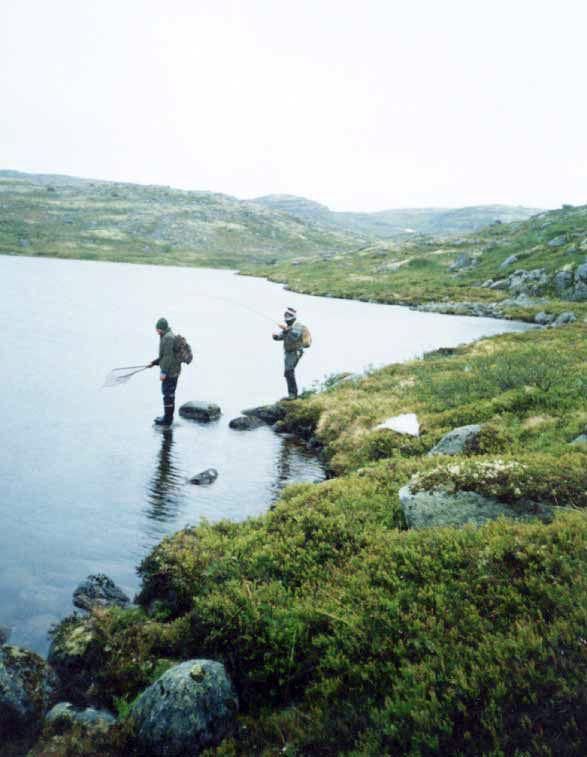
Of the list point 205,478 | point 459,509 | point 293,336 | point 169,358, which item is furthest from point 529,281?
point 459,509

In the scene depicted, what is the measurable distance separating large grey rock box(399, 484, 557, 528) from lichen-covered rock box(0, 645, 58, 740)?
5.98 metres

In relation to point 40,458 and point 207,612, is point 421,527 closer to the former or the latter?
point 207,612

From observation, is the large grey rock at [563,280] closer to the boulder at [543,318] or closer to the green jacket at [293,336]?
the boulder at [543,318]

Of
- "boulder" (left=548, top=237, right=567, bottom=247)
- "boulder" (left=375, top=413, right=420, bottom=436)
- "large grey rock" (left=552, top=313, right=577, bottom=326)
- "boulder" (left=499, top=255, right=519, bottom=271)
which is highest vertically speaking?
"boulder" (left=548, top=237, right=567, bottom=247)

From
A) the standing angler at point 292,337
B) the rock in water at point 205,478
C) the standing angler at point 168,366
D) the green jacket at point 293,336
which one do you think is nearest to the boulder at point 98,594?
the rock in water at point 205,478

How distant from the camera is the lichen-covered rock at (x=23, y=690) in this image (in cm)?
704

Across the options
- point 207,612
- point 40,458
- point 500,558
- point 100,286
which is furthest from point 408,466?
point 100,286

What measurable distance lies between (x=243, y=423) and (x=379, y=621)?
49.8ft

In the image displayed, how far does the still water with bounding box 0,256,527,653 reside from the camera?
1160 cm

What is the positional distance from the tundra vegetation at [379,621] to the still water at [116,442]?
1.91 metres

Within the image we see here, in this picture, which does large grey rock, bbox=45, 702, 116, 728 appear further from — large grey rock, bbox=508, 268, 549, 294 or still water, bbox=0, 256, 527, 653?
large grey rock, bbox=508, 268, 549, 294

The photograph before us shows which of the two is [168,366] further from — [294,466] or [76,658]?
[76,658]

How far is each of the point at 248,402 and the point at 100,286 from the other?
53.4m

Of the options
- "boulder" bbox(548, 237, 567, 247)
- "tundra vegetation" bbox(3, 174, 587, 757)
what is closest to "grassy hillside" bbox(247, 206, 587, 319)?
"boulder" bbox(548, 237, 567, 247)
